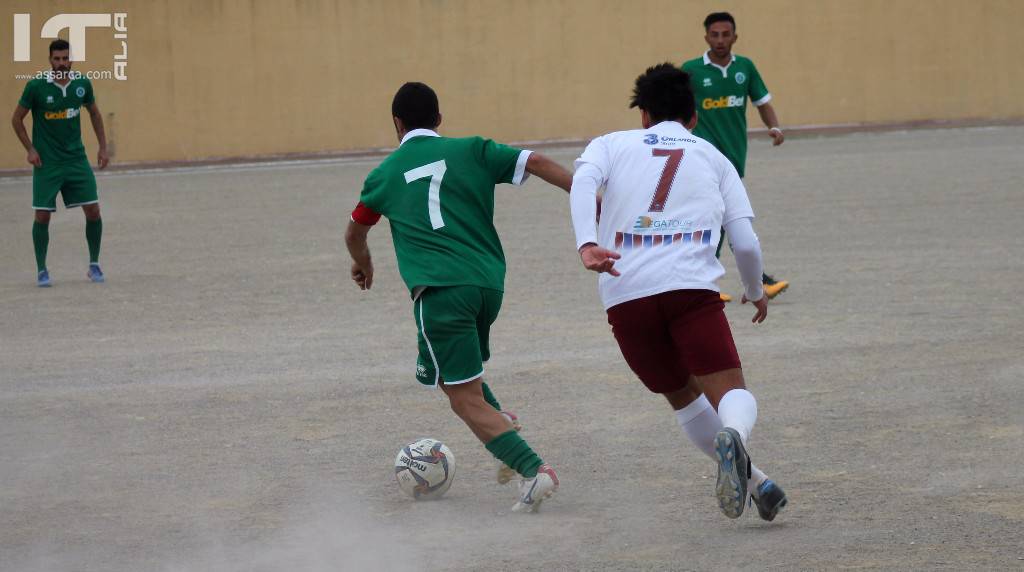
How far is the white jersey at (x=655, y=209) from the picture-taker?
4898 millimetres

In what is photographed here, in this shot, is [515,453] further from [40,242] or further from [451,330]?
[40,242]

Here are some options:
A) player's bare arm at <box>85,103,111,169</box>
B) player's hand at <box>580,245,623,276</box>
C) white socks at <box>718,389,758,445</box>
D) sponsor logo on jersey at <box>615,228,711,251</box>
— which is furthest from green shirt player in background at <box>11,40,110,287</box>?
white socks at <box>718,389,758,445</box>

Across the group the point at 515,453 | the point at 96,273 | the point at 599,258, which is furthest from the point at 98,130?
the point at 599,258

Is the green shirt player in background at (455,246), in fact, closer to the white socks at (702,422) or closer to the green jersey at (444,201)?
the green jersey at (444,201)

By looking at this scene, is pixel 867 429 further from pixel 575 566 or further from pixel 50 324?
pixel 50 324

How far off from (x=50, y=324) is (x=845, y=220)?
7988 millimetres

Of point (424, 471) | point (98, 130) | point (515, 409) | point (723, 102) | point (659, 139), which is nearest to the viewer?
point (659, 139)

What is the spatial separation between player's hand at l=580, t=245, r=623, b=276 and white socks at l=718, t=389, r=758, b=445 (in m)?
0.64

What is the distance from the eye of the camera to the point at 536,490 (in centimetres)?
529

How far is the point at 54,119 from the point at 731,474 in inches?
386

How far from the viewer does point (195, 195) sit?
20438 mm

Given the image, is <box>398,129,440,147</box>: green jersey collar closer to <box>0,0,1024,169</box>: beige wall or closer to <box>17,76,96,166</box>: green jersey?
<box>17,76,96,166</box>: green jersey

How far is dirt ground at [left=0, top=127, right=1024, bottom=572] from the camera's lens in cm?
492

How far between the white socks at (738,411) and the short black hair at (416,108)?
5.44 ft
